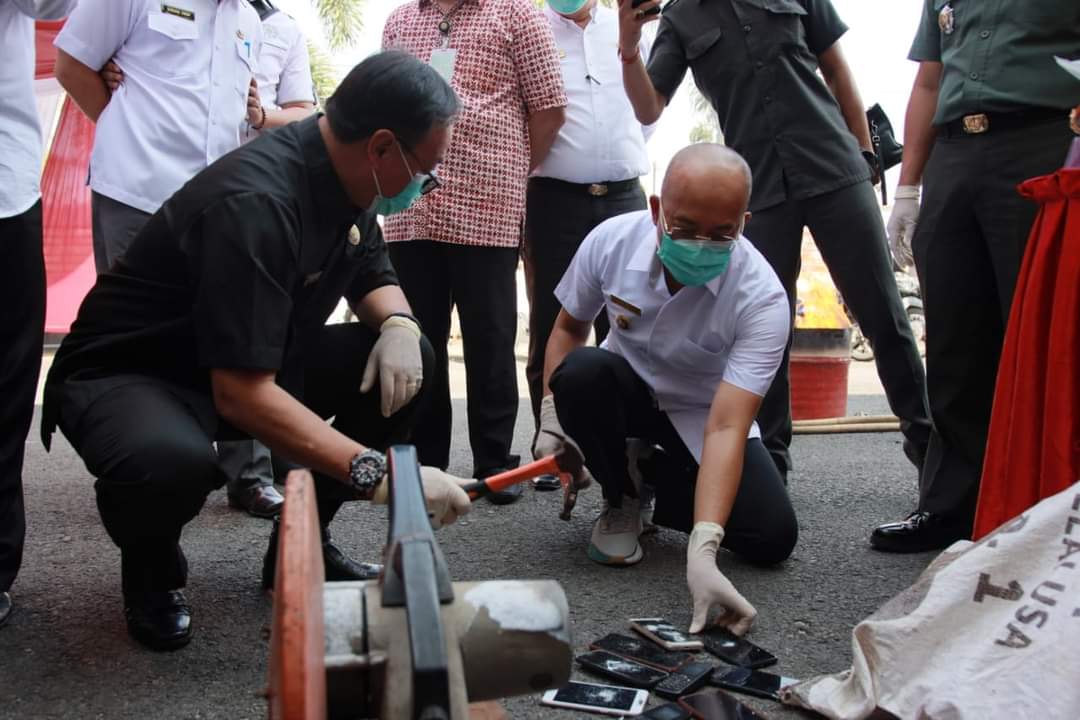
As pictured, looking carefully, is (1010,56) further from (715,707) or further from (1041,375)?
(715,707)

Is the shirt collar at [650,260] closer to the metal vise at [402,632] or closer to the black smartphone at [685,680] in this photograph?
the black smartphone at [685,680]

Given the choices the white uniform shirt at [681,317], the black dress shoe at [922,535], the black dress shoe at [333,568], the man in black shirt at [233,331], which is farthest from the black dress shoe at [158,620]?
the black dress shoe at [922,535]

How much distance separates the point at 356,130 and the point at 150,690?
1.03 metres

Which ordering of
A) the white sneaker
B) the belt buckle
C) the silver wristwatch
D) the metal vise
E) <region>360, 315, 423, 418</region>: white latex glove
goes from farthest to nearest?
the white sneaker → the belt buckle → <region>360, 315, 423, 418</region>: white latex glove → the silver wristwatch → the metal vise

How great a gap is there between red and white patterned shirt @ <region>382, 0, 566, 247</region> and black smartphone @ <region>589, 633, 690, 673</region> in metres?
1.55

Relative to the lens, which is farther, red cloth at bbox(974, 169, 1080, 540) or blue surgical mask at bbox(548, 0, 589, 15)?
blue surgical mask at bbox(548, 0, 589, 15)

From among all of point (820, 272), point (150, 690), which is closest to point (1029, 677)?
point (150, 690)

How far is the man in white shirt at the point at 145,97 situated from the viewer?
258 centimetres

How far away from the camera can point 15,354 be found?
1.98 m

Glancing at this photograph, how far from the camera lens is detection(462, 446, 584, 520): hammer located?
5.50ft

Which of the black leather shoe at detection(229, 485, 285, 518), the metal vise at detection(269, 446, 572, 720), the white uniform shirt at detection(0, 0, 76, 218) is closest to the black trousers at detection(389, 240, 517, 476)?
the black leather shoe at detection(229, 485, 285, 518)

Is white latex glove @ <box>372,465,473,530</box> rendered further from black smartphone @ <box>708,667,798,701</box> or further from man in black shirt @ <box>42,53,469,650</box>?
black smartphone @ <box>708,667,798,701</box>

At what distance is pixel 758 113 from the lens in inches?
121

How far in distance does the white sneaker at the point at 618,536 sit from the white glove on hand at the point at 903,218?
1.08 m
